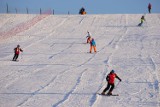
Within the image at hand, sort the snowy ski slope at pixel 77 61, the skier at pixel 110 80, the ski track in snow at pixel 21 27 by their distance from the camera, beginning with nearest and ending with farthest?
the snowy ski slope at pixel 77 61, the skier at pixel 110 80, the ski track in snow at pixel 21 27

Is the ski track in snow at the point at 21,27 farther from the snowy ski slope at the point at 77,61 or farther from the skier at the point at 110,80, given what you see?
the skier at the point at 110,80

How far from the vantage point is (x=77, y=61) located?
26422 mm

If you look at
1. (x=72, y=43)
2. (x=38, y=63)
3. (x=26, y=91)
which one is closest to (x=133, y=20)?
(x=72, y=43)

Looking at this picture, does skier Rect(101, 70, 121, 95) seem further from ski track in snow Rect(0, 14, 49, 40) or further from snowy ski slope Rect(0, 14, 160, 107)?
ski track in snow Rect(0, 14, 49, 40)

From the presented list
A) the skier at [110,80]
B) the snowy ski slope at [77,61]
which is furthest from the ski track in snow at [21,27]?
the skier at [110,80]

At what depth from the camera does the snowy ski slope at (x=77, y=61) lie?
1722 centimetres

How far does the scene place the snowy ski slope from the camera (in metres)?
17.2

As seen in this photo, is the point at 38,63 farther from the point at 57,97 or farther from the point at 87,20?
the point at 87,20

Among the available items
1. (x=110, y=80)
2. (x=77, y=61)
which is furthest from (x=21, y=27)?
(x=110, y=80)

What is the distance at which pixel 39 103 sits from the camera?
16.4m

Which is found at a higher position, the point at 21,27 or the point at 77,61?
the point at 21,27

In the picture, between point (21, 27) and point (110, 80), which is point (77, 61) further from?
point (21, 27)

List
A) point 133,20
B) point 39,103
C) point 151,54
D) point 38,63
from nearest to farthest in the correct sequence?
1. point 39,103
2. point 38,63
3. point 151,54
4. point 133,20

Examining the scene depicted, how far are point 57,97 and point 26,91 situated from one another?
1806 millimetres
